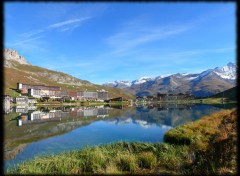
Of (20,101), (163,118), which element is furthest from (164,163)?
(20,101)

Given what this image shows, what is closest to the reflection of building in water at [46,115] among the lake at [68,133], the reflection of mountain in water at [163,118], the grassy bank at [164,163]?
the lake at [68,133]

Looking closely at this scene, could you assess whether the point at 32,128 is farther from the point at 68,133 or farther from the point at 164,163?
the point at 164,163

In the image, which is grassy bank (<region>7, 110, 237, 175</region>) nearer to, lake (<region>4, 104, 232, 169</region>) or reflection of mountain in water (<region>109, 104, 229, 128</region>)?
lake (<region>4, 104, 232, 169</region>)

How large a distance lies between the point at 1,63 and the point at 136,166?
11.8m

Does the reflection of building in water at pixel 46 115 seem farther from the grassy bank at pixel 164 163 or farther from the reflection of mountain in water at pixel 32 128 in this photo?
the grassy bank at pixel 164 163

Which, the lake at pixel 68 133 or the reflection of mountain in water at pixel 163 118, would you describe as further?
the reflection of mountain in water at pixel 163 118

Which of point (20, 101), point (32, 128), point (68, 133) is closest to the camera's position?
point (68, 133)

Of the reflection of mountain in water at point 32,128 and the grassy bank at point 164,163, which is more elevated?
the grassy bank at point 164,163

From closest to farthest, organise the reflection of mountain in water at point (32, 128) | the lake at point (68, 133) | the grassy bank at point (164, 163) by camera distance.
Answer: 1. the grassy bank at point (164, 163)
2. the lake at point (68, 133)
3. the reflection of mountain in water at point (32, 128)

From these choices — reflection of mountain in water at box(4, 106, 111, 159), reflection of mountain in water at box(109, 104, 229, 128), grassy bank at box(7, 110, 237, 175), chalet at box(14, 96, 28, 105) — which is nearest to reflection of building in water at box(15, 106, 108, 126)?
reflection of mountain in water at box(4, 106, 111, 159)

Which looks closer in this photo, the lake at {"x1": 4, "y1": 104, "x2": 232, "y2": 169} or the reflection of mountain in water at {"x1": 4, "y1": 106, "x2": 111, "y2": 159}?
the lake at {"x1": 4, "y1": 104, "x2": 232, "y2": 169}

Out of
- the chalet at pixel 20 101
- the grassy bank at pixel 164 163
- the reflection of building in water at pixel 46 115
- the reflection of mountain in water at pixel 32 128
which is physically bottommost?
the reflection of mountain in water at pixel 32 128

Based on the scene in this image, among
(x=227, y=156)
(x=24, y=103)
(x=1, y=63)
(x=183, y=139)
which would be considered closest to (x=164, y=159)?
(x=227, y=156)

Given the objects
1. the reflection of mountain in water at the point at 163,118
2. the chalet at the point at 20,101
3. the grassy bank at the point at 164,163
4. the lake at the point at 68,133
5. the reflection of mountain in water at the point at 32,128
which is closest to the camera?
the grassy bank at the point at 164,163
